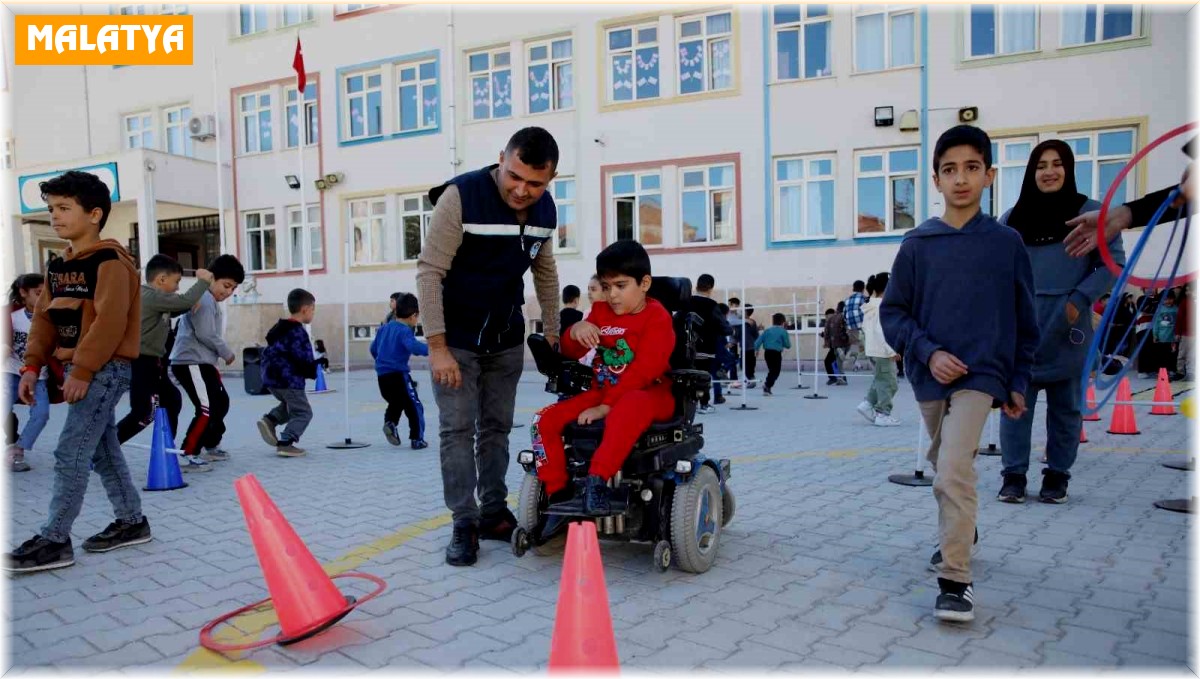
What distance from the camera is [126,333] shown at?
423 centimetres

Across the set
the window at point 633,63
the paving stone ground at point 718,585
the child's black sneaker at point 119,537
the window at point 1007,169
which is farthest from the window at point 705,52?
the child's black sneaker at point 119,537

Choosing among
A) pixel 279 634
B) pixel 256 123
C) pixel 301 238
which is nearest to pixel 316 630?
pixel 279 634

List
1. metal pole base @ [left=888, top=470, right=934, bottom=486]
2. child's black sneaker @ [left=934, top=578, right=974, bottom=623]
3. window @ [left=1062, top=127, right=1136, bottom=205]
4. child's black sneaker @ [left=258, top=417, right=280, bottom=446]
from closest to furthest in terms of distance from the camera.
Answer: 1. child's black sneaker @ [left=934, top=578, right=974, bottom=623]
2. metal pole base @ [left=888, top=470, right=934, bottom=486]
3. child's black sneaker @ [left=258, top=417, right=280, bottom=446]
4. window @ [left=1062, top=127, right=1136, bottom=205]

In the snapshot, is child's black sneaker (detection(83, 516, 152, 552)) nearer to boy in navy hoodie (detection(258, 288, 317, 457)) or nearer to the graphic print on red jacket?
the graphic print on red jacket

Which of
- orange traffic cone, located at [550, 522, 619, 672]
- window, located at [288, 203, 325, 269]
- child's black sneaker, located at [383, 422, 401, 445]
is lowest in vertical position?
child's black sneaker, located at [383, 422, 401, 445]

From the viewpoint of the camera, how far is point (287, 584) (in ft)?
10.0

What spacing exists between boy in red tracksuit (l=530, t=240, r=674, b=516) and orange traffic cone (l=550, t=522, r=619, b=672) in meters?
1.02

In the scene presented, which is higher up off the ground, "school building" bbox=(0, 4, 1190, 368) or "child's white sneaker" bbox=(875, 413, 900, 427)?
"school building" bbox=(0, 4, 1190, 368)

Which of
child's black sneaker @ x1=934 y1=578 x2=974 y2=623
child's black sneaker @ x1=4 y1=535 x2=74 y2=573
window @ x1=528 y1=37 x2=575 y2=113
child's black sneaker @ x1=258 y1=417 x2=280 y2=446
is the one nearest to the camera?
child's black sneaker @ x1=934 y1=578 x2=974 y2=623

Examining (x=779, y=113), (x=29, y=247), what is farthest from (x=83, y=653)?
(x=29, y=247)

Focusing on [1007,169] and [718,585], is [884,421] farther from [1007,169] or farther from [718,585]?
[1007,169]

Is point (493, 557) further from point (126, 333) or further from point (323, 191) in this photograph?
point (323, 191)

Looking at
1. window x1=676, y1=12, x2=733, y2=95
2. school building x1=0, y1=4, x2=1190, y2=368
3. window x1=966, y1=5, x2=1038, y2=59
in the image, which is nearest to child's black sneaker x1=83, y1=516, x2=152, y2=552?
school building x1=0, y1=4, x2=1190, y2=368

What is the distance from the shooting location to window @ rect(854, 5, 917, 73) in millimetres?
17641
